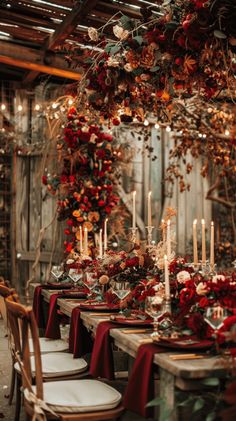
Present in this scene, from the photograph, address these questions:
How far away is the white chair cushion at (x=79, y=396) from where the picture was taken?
2.77 metres

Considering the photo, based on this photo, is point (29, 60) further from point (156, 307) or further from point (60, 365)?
point (156, 307)

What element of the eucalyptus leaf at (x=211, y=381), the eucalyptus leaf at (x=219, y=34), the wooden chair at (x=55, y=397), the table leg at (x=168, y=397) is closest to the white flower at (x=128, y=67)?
the eucalyptus leaf at (x=219, y=34)

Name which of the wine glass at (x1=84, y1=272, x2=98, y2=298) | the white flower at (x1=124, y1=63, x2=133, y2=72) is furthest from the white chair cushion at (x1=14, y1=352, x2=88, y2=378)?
the white flower at (x1=124, y1=63, x2=133, y2=72)

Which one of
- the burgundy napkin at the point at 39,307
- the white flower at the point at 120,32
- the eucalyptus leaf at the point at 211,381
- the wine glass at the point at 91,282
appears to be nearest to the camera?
the eucalyptus leaf at the point at 211,381

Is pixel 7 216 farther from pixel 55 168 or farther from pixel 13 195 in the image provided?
pixel 55 168

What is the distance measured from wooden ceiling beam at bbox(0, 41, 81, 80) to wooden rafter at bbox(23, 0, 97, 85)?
15 cm

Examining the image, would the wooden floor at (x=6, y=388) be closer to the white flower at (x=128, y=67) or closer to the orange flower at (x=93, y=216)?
the orange flower at (x=93, y=216)

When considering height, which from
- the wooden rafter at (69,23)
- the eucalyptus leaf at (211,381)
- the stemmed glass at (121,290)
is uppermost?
the wooden rafter at (69,23)

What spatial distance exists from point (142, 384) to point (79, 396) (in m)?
0.39

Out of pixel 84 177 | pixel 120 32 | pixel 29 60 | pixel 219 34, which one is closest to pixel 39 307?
pixel 120 32

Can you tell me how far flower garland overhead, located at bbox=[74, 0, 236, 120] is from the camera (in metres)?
3.40

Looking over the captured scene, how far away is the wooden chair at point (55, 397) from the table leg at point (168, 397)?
0.34 metres

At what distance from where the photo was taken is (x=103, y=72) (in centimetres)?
417

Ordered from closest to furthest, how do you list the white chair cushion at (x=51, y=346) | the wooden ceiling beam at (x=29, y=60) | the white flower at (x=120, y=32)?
1. the white flower at (x=120, y=32)
2. the white chair cushion at (x=51, y=346)
3. the wooden ceiling beam at (x=29, y=60)
